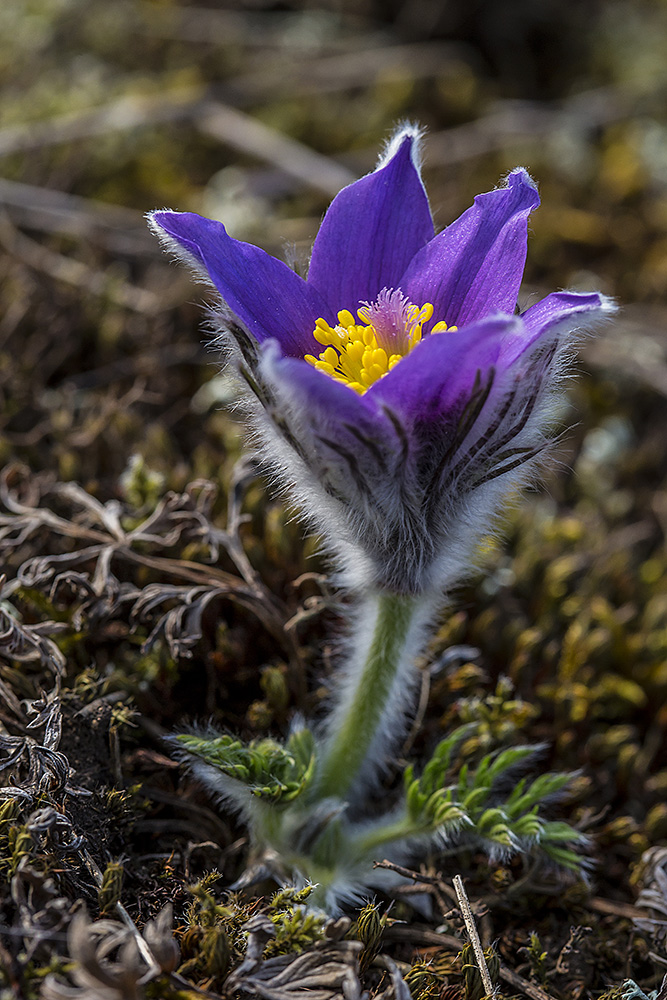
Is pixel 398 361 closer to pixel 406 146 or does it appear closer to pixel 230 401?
pixel 406 146

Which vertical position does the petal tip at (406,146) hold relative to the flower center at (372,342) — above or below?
above

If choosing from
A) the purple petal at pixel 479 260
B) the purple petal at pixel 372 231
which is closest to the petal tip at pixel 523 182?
the purple petal at pixel 479 260

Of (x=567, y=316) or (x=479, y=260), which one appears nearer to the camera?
(x=567, y=316)

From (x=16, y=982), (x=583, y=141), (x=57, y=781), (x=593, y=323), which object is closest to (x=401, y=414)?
(x=593, y=323)

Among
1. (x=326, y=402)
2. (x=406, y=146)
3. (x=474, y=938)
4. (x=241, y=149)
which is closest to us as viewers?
(x=326, y=402)

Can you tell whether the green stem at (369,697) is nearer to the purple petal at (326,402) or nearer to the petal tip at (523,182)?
the purple petal at (326,402)

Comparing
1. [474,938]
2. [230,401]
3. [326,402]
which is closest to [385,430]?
[326,402]

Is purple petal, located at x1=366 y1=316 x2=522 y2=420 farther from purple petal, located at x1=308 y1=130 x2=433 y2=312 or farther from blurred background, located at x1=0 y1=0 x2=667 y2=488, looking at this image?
blurred background, located at x1=0 y1=0 x2=667 y2=488

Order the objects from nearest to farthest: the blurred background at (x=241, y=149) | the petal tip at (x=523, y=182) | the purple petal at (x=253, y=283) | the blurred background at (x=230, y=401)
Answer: the purple petal at (x=253, y=283) → the petal tip at (x=523, y=182) → the blurred background at (x=230, y=401) → the blurred background at (x=241, y=149)
